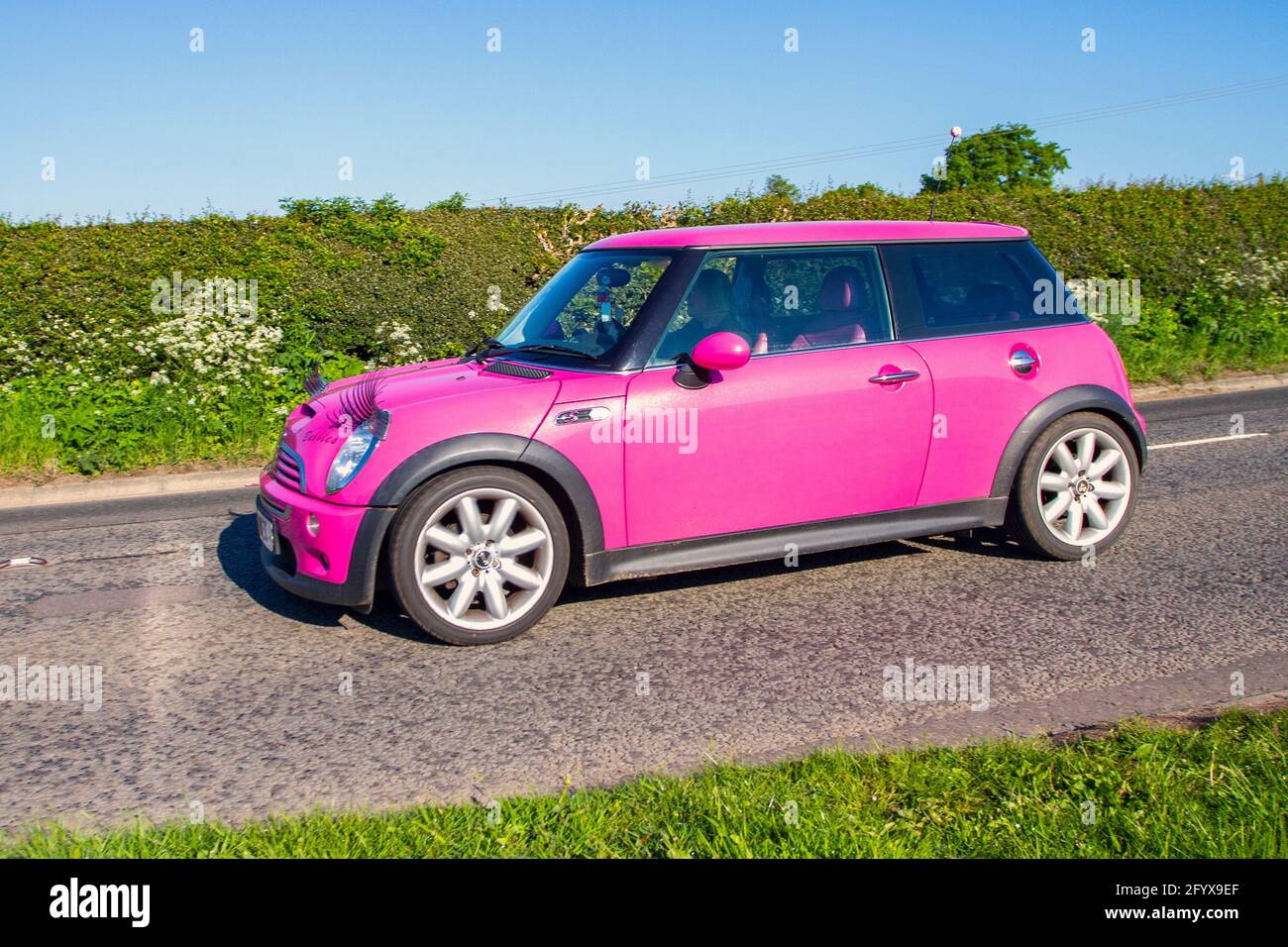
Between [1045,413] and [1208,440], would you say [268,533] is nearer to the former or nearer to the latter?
[1045,413]

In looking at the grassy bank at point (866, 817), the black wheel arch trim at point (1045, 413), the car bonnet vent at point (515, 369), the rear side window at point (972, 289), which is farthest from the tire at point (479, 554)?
the black wheel arch trim at point (1045, 413)

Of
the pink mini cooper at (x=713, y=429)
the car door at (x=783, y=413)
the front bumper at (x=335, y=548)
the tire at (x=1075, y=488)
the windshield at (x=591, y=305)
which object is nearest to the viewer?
the front bumper at (x=335, y=548)

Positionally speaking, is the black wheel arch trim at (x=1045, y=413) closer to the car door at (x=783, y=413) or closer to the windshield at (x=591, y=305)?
the car door at (x=783, y=413)

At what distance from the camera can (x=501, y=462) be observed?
16.4 ft

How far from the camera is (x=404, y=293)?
13031 millimetres

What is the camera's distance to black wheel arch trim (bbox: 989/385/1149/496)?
19.6 ft

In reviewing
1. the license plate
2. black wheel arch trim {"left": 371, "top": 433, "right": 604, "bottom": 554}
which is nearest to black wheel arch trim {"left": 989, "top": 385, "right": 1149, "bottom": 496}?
black wheel arch trim {"left": 371, "top": 433, "right": 604, "bottom": 554}

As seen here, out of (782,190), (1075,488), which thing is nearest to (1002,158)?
(782,190)

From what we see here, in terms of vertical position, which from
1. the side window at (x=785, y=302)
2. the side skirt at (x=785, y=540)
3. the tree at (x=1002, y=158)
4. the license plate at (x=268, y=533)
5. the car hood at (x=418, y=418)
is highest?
the tree at (x=1002, y=158)

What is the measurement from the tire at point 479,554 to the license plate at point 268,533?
28.0 inches

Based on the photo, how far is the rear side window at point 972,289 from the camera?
586 cm
